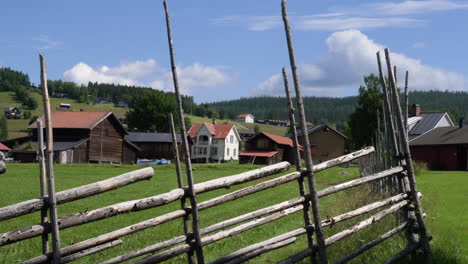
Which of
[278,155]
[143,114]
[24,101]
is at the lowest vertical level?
[278,155]

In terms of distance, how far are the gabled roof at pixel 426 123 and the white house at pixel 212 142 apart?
26.8 meters

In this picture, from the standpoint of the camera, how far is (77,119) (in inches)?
1880

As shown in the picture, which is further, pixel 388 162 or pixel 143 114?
pixel 143 114

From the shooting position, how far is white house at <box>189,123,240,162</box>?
71.6 metres

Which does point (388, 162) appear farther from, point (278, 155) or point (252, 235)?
point (278, 155)

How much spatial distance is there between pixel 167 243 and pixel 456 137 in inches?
1562

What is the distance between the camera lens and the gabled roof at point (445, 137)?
3981cm

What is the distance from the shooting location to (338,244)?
22.8 ft

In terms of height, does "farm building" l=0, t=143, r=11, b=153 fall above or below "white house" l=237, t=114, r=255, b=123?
below

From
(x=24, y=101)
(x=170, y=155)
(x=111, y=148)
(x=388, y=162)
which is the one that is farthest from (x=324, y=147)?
(x=24, y=101)

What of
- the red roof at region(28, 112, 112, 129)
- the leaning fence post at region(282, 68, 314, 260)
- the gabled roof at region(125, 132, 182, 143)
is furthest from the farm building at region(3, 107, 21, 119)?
the leaning fence post at region(282, 68, 314, 260)

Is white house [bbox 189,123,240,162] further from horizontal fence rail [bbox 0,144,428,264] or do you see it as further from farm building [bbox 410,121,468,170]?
horizontal fence rail [bbox 0,144,428,264]

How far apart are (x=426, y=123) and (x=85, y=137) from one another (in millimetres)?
33623

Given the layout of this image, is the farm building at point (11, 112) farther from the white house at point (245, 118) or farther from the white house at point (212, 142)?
the white house at point (245, 118)
